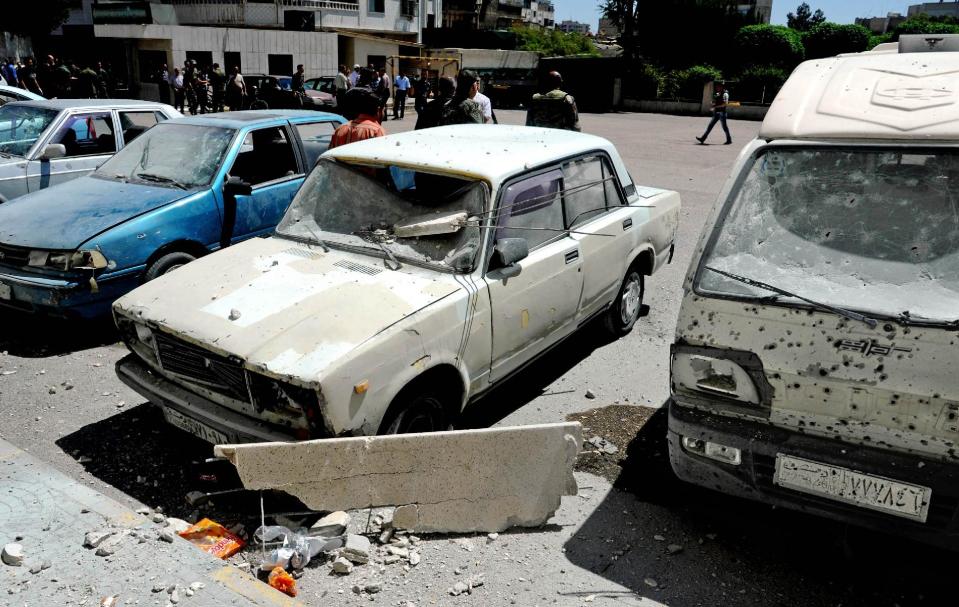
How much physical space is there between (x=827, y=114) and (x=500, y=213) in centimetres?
185

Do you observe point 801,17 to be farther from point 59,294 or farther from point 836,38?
point 59,294

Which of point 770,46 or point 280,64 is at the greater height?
point 770,46

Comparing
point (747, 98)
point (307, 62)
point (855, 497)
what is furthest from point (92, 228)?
point (307, 62)

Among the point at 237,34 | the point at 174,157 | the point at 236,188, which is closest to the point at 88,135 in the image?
the point at 174,157

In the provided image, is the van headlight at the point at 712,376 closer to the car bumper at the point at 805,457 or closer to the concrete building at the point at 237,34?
the car bumper at the point at 805,457

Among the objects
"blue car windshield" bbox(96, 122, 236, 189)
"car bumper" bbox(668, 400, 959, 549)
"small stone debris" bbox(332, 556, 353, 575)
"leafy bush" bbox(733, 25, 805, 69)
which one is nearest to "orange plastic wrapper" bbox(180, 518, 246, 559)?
"small stone debris" bbox(332, 556, 353, 575)

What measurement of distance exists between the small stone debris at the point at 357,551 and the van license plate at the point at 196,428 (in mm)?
812

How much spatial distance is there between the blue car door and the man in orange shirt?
737 millimetres

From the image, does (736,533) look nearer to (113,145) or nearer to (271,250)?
(271,250)

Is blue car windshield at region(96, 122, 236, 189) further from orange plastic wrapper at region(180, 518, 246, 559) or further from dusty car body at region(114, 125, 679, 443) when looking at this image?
orange plastic wrapper at region(180, 518, 246, 559)

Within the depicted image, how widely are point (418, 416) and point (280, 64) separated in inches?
1485

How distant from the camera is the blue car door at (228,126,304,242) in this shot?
6559 millimetres

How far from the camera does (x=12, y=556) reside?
10.8 ft

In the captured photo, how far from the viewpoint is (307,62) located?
38.6 meters
